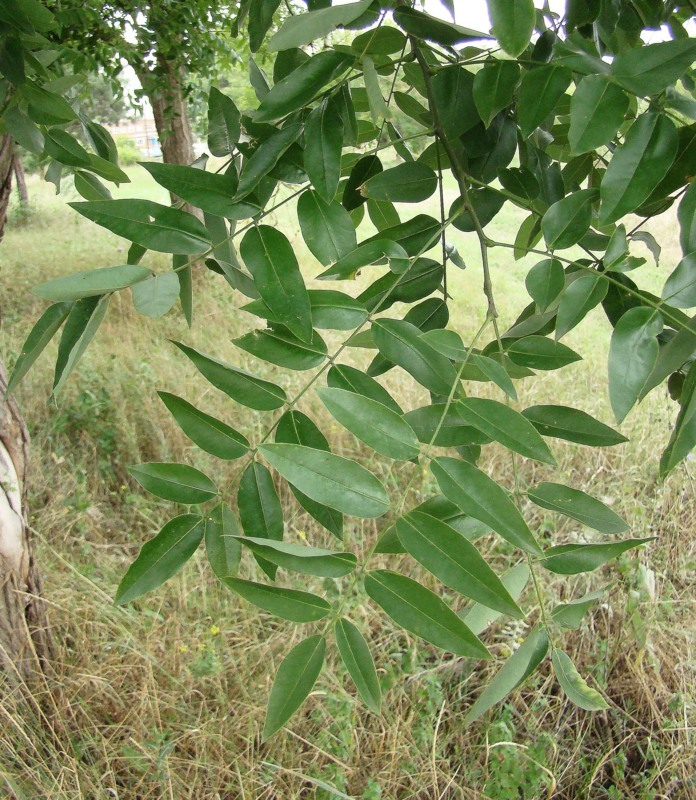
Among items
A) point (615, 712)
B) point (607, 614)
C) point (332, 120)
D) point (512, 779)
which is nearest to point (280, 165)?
point (332, 120)

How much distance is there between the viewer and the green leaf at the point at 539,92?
0.39 metres

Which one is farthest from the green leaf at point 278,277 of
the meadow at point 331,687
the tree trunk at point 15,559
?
the tree trunk at point 15,559

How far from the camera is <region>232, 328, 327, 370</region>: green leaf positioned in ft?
1.33

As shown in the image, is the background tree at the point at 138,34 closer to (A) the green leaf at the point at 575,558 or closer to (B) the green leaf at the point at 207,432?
(B) the green leaf at the point at 207,432

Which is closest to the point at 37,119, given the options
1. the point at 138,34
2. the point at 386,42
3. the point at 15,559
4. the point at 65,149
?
the point at 65,149

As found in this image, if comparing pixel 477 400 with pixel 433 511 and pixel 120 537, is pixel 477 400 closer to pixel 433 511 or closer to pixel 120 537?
pixel 433 511

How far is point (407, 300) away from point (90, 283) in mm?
237

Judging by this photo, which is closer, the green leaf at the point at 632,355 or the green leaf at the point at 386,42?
the green leaf at the point at 632,355

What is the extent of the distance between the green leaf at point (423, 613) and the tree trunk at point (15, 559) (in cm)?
98

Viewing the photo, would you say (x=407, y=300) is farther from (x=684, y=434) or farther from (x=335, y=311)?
(x=684, y=434)

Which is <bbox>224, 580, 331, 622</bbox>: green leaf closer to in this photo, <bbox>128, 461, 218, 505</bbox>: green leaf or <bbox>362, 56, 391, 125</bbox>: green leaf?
<bbox>128, 461, 218, 505</bbox>: green leaf

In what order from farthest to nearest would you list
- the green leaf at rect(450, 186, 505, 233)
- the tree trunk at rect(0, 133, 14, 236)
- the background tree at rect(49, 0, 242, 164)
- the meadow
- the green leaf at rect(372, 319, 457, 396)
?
the background tree at rect(49, 0, 242, 164) → the meadow → the tree trunk at rect(0, 133, 14, 236) → the green leaf at rect(450, 186, 505, 233) → the green leaf at rect(372, 319, 457, 396)

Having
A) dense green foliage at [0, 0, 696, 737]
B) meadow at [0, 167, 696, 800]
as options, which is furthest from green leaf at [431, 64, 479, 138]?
meadow at [0, 167, 696, 800]

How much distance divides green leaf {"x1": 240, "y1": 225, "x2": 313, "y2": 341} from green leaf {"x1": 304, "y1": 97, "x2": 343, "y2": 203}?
39 millimetres
